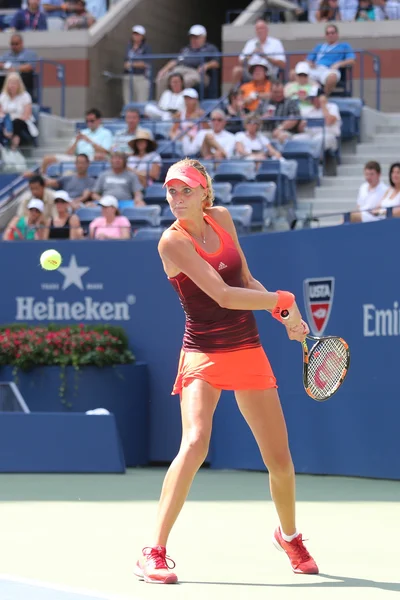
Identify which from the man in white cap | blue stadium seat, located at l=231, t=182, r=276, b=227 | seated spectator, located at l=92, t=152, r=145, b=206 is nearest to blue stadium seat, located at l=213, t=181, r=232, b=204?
blue stadium seat, located at l=231, t=182, r=276, b=227

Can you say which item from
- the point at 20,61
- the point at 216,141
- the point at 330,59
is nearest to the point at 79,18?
the point at 20,61

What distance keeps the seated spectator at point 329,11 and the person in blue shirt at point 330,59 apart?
3.96ft

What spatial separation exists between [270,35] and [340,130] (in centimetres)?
363

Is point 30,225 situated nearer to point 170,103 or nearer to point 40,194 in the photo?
Answer: point 40,194

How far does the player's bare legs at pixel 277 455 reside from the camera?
5230 millimetres

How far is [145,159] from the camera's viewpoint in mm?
13742

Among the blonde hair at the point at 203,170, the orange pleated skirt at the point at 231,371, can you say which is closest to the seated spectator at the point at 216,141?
the blonde hair at the point at 203,170

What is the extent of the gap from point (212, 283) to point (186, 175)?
49 cm

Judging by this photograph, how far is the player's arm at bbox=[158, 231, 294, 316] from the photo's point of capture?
16.5 feet

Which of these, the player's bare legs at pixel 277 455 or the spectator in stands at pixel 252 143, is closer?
the player's bare legs at pixel 277 455

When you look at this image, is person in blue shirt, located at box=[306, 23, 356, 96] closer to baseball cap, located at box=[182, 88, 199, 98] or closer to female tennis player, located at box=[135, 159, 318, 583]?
baseball cap, located at box=[182, 88, 199, 98]
